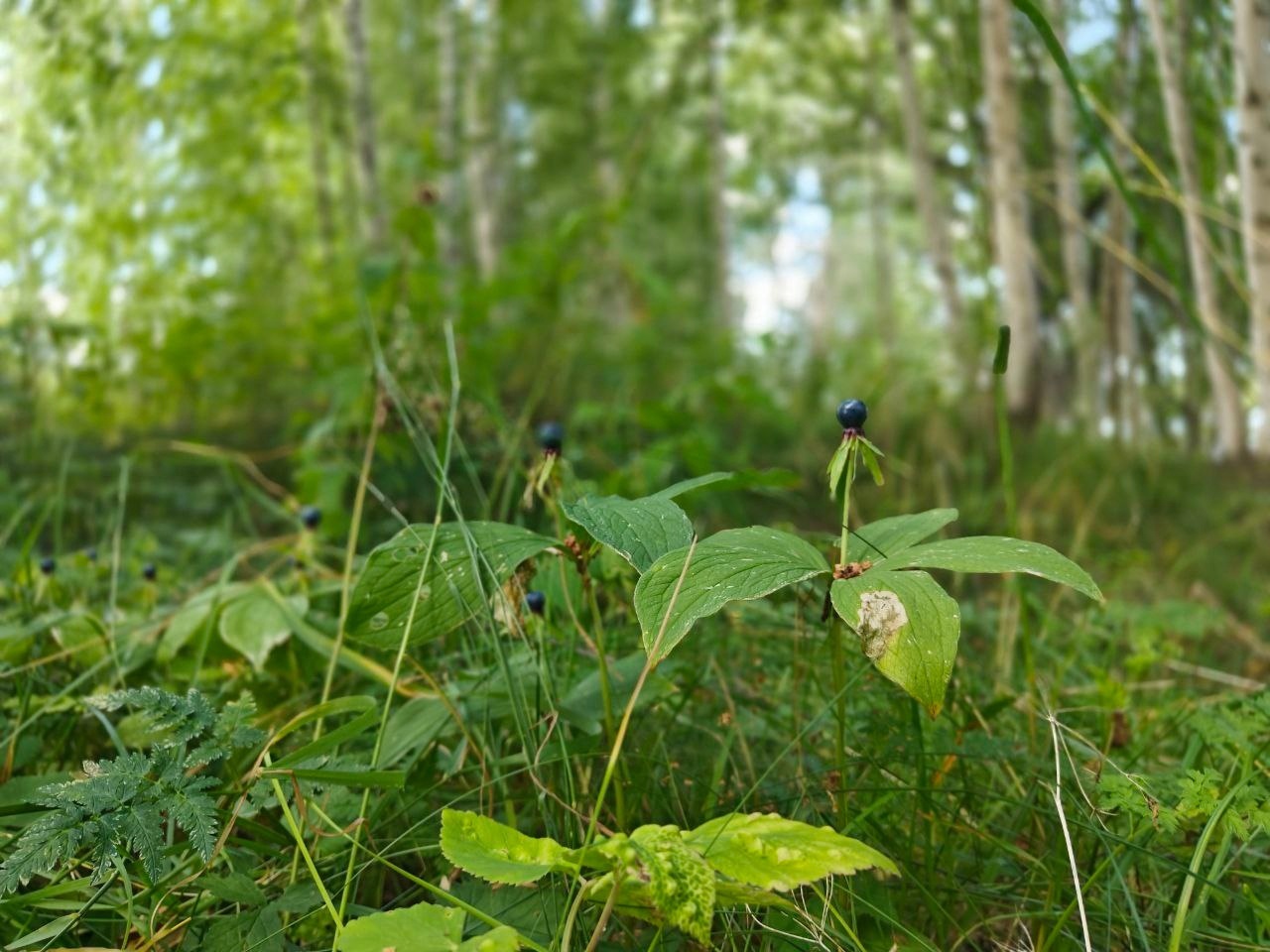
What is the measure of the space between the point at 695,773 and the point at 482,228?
1041cm

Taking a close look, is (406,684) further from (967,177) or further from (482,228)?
(967,177)

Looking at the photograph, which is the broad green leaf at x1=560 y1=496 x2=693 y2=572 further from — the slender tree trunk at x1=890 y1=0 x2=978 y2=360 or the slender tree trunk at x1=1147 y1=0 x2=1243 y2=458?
the slender tree trunk at x1=890 y1=0 x2=978 y2=360

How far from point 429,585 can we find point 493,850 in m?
0.31

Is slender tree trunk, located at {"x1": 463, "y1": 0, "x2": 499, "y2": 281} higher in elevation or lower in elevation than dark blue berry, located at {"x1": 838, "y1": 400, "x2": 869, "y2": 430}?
higher

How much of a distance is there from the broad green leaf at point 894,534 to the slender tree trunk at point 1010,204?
490 centimetres

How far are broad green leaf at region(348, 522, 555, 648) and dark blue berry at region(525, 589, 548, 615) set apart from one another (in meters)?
0.21

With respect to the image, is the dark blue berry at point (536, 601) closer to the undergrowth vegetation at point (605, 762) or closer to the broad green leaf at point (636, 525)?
the undergrowth vegetation at point (605, 762)

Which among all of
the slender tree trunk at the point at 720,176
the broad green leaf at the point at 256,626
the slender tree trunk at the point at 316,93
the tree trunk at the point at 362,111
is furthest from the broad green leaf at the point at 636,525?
the slender tree trunk at the point at 720,176

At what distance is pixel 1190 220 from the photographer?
2.75 meters

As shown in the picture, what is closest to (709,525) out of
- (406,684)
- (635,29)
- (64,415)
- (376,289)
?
(376,289)

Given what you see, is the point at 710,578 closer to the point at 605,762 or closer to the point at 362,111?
the point at 605,762

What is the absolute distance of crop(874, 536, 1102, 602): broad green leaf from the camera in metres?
0.84

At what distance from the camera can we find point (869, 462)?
89 centimetres

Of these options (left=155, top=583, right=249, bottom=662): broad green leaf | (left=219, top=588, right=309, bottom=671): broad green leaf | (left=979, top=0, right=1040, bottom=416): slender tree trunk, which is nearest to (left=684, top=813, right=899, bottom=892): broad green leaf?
(left=219, top=588, right=309, bottom=671): broad green leaf
